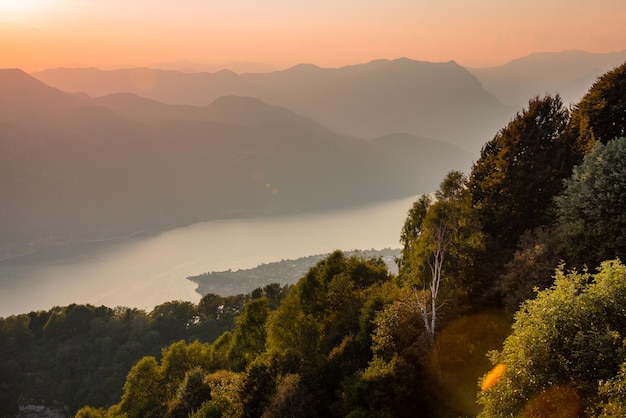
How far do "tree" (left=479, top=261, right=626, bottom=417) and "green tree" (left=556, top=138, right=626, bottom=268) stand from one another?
10740mm

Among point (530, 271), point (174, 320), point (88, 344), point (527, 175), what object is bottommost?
point (88, 344)

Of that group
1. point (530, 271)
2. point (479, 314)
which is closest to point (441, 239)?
point (530, 271)

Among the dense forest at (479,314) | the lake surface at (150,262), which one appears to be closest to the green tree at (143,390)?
the dense forest at (479,314)

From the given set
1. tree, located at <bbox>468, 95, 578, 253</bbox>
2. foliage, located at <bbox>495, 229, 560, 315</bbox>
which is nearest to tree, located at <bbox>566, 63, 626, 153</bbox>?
tree, located at <bbox>468, 95, 578, 253</bbox>

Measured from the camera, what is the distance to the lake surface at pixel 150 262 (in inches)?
4951

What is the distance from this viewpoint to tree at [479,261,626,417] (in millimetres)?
9570

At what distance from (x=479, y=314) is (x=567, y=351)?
42.7ft

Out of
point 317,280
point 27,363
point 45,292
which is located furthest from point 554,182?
point 45,292

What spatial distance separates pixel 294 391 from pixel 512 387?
1100 centimetres

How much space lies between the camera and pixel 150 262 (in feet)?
516

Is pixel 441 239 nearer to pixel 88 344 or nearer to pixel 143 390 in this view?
pixel 143 390

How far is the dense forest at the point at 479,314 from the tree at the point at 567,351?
31mm

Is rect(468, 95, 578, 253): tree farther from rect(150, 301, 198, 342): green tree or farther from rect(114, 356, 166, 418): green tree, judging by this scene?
rect(150, 301, 198, 342): green tree

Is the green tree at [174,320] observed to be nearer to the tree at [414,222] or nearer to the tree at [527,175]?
the tree at [527,175]
